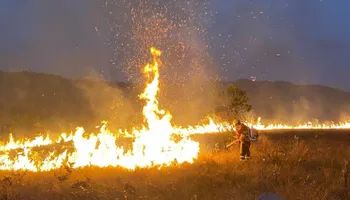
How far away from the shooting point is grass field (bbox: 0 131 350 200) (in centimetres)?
1473

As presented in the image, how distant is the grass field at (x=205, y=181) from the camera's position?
14727 mm

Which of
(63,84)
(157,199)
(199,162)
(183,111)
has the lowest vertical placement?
(157,199)

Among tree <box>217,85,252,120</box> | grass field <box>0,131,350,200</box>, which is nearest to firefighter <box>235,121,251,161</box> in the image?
grass field <box>0,131,350,200</box>

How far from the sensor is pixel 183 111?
68.8m

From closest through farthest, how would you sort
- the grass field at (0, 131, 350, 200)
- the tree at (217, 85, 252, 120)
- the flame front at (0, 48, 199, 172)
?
the grass field at (0, 131, 350, 200) → the flame front at (0, 48, 199, 172) → the tree at (217, 85, 252, 120)

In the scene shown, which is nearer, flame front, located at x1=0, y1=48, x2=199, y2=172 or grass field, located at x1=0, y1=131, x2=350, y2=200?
grass field, located at x1=0, y1=131, x2=350, y2=200

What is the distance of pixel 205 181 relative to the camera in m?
15.8

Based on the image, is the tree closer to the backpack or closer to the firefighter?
the backpack

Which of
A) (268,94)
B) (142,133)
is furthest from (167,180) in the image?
(268,94)

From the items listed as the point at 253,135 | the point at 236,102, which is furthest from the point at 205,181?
the point at 236,102

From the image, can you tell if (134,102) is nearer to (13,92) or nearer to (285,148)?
(13,92)

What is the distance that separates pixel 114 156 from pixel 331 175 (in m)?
6.56

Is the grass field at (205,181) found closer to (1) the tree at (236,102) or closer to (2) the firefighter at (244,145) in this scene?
(2) the firefighter at (244,145)

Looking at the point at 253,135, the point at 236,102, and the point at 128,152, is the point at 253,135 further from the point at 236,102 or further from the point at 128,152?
the point at 236,102
